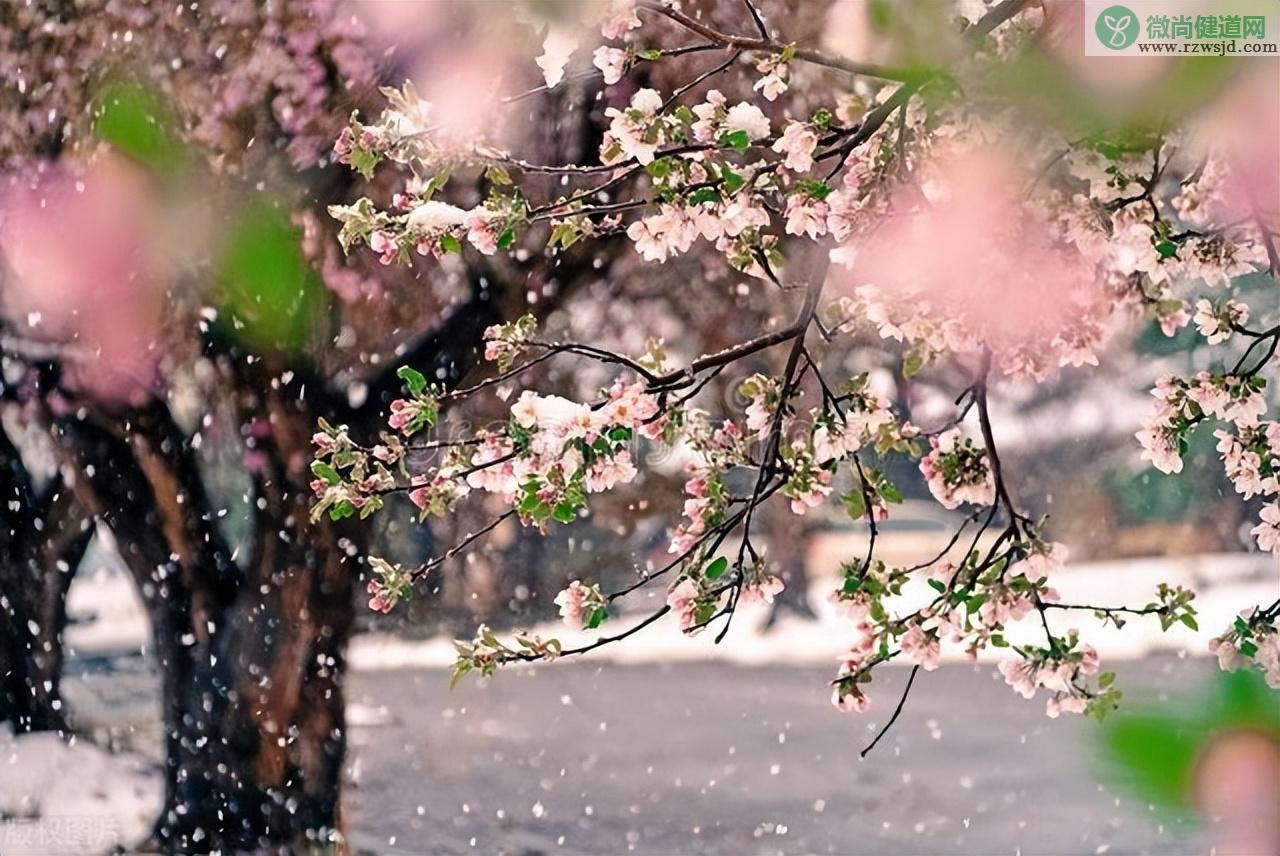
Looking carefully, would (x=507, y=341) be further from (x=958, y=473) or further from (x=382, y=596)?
(x=958, y=473)

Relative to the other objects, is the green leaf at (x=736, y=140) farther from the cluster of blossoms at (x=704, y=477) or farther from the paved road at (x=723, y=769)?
the paved road at (x=723, y=769)

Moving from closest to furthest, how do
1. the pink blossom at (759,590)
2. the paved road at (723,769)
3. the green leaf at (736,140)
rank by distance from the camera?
the green leaf at (736,140)
the pink blossom at (759,590)
the paved road at (723,769)

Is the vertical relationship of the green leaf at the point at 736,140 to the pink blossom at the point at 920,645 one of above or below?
above

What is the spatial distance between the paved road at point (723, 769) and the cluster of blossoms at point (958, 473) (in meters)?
3.21

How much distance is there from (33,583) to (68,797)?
0.63m

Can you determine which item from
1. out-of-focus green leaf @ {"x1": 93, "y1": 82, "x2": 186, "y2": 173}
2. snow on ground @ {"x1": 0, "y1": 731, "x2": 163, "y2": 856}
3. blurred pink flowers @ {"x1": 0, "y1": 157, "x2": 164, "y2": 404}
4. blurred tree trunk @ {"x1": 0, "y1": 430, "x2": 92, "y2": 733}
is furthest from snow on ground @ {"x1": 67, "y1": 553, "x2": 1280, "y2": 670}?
out-of-focus green leaf @ {"x1": 93, "y1": 82, "x2": 186, "y2": 173}

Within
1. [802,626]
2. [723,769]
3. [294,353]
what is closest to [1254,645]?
[294,353]

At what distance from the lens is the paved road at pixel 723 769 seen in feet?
15.7

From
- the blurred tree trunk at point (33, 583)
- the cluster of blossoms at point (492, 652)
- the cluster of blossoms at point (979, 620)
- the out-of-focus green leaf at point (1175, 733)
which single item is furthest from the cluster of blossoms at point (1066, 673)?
the out-of-focus green leaf at point (1175, 733)

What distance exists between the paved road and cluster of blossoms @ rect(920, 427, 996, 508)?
321 cm

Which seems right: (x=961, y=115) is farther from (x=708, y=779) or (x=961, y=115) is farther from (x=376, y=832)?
(x=708, y=779)

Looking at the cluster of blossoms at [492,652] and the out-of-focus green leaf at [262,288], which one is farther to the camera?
the out-of-focus green leaf at [262,288]

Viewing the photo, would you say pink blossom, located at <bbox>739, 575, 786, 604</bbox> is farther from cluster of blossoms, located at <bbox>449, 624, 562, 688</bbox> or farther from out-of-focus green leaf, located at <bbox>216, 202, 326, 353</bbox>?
out-of-focus green leaf, located at <bbox>216, 202, 326, 353</bbox>

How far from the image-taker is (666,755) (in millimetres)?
5828
